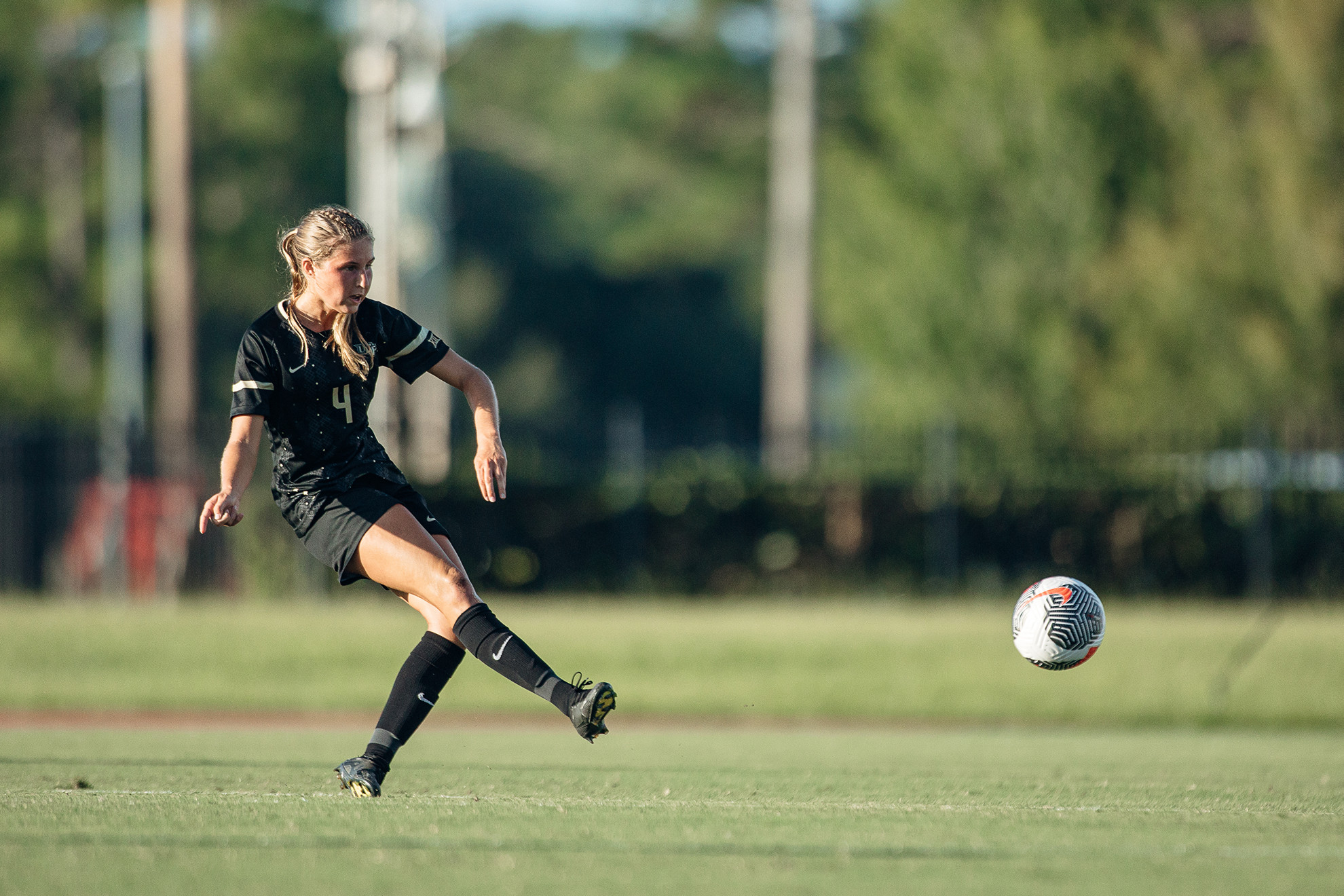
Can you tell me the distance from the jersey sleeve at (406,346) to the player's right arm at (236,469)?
2.10 ft

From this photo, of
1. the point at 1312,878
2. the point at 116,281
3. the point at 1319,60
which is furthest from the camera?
the point at 116,281

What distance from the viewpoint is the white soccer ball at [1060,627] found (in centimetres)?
759

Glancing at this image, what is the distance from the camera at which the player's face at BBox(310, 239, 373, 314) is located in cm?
644

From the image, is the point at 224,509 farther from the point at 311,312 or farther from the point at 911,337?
the point at 911,337

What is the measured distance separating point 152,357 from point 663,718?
36.5 m

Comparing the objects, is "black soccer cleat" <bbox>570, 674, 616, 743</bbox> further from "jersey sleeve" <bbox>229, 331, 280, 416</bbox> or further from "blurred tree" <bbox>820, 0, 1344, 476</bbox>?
"blurred tree" <bbox>820, 0, 1344, 476</bbox>

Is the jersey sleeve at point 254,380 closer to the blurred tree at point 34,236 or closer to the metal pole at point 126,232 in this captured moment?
the metal pole at point 126,232

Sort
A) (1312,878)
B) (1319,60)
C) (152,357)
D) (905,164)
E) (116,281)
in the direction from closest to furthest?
1. (1312,878)
2. (1319,60)
3. (905,164)
4. (116,281)
5. (152,357)

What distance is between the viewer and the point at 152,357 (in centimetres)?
4747

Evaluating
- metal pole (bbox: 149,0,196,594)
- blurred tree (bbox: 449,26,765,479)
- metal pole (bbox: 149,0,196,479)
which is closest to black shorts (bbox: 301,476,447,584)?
metal pole (bbox: 149,0,196,594)

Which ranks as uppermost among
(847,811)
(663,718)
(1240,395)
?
(1240,395)

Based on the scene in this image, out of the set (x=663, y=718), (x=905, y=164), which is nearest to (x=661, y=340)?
(x=905, y=164)

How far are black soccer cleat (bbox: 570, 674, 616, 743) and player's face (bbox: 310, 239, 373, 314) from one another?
1.67 meters

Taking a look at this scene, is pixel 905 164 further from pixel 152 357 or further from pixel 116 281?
pixel 152 357
